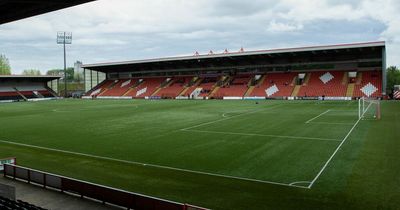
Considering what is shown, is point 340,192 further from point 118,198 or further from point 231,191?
point 118,198

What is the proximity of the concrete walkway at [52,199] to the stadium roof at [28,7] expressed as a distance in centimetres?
659

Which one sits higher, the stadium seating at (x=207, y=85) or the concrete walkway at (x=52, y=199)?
the stadium seating at (x=207, y=85)

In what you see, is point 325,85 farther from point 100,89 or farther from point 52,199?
point 52,199

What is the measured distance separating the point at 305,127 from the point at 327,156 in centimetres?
1059

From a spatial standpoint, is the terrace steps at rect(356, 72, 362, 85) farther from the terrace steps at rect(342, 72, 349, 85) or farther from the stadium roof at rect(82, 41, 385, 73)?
the stadium roof at rect(82, 41, 385, 73)

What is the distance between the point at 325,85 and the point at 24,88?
7573 cm

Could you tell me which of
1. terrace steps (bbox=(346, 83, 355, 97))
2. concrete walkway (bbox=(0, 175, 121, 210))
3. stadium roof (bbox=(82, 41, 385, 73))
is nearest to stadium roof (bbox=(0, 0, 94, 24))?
concrete walkway (bbox=(0, 175, 121, 210))

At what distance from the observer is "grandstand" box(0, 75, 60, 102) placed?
89506 millimetres

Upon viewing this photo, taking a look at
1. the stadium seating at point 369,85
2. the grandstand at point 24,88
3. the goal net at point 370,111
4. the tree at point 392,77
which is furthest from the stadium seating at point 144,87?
the tree at point 392,77

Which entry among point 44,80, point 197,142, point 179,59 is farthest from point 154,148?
point 44,80

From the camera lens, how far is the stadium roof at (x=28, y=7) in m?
11.6

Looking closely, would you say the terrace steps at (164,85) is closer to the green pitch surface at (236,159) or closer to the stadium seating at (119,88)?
the stadium seating at (119,88)

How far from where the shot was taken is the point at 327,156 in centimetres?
1836

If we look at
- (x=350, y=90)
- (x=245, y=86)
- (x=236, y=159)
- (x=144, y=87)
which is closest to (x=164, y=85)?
(x=144, y=87)
